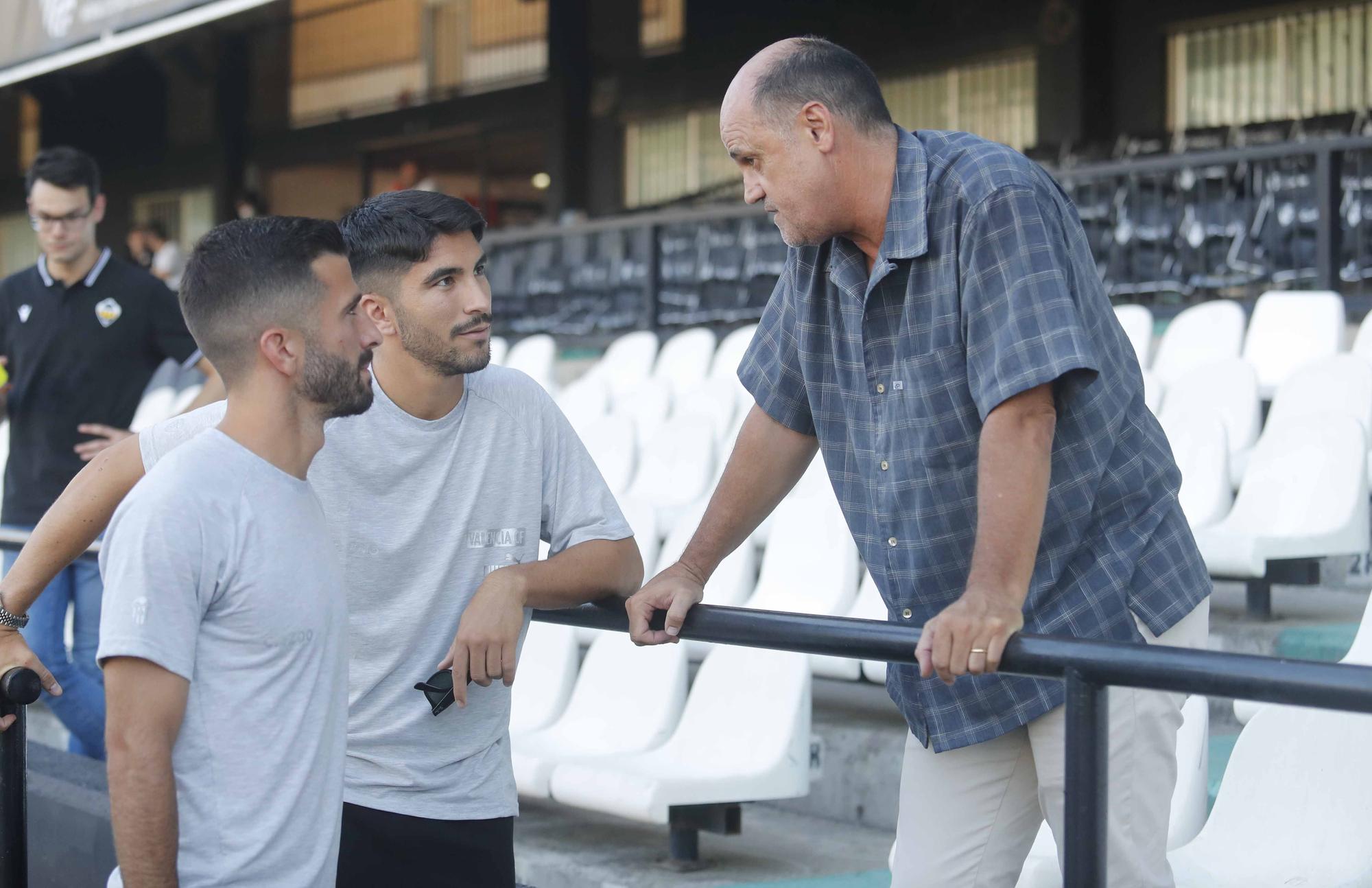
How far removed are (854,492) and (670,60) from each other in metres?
14.6

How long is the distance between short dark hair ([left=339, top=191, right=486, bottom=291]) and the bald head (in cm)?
41

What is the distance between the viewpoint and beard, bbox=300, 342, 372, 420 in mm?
1775

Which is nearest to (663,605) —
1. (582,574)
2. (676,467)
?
(582,574)

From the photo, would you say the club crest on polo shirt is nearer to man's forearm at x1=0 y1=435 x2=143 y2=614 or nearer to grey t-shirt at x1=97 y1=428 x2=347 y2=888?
man's forearm at x1=0 y1=435 x2=143 y2=614

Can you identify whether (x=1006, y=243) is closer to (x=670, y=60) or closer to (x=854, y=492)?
(x=854, y=492)

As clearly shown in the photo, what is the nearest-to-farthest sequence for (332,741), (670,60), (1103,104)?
(332,741) → (1103,104) → (670,60)

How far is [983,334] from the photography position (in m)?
1.89

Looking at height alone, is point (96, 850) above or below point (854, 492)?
below

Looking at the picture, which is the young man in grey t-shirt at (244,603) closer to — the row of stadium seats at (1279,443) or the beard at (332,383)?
the beard at (332,383)

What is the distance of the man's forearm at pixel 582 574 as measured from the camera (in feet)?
6.76

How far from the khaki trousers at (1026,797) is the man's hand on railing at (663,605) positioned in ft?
1.36

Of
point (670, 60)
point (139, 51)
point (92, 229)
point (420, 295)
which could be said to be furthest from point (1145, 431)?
point (139, 51)

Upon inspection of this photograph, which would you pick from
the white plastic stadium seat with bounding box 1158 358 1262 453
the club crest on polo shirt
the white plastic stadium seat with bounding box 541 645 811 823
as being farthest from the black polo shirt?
the white plastic stadium seat with bounding box 1158 358 1262 453

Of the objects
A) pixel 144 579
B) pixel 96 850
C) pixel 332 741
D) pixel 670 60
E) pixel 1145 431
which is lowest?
A: pixel 96 850
